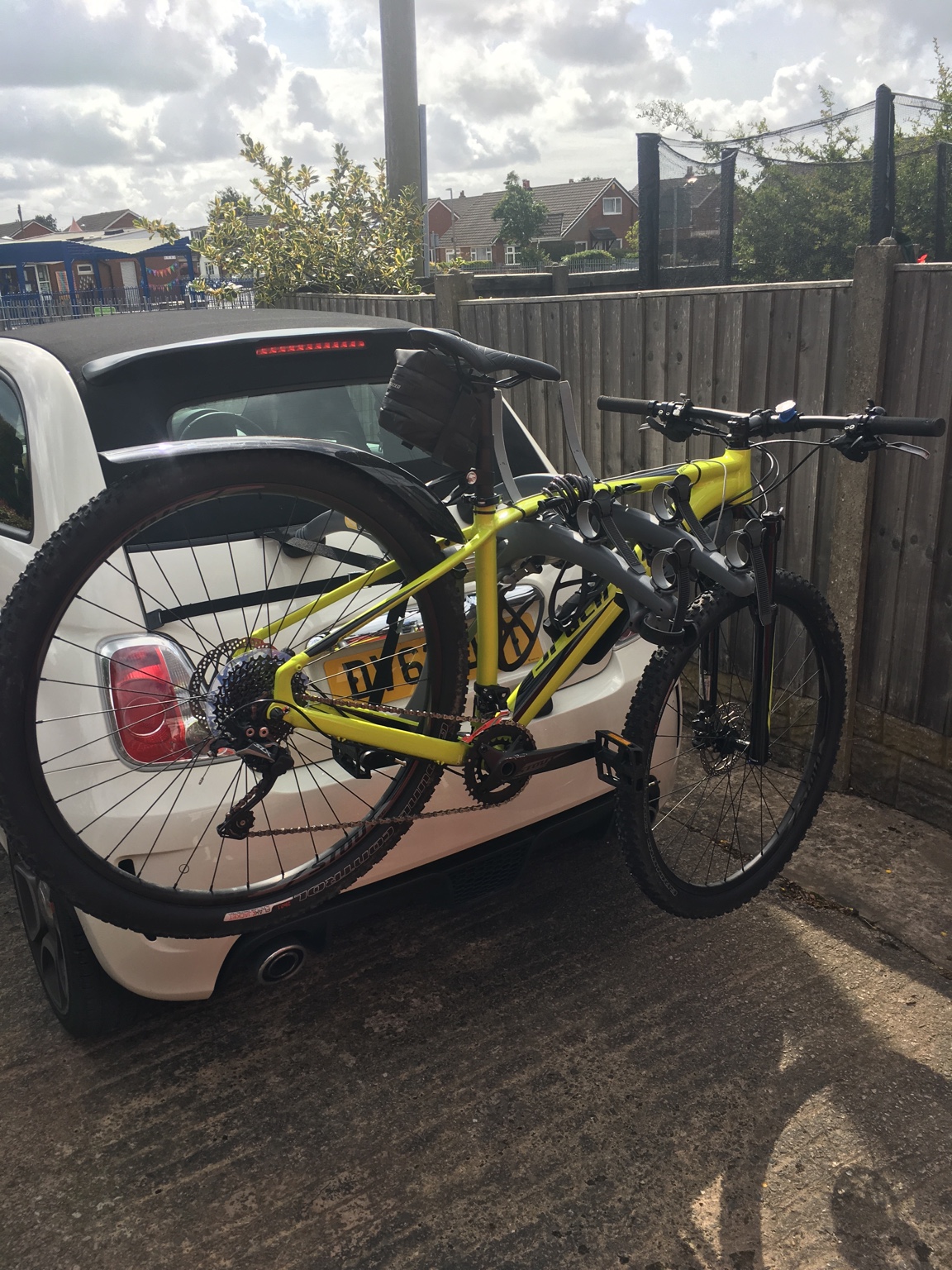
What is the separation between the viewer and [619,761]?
2531mm

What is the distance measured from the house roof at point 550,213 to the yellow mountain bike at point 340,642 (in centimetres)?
8509

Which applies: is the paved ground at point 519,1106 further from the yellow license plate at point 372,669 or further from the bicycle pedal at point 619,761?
the yellow license plate at point 372,669

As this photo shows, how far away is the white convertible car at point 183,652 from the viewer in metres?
2.38

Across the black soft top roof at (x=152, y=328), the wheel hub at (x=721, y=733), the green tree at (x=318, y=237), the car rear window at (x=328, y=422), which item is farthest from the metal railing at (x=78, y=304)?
the wheel hub at (x=721, y=733)

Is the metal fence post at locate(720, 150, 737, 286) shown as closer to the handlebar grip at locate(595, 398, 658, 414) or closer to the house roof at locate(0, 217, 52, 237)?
the handlebar grip at locate(595, 398, 658, 414)

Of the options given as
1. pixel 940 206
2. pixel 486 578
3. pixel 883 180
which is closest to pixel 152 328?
pixel 486 578

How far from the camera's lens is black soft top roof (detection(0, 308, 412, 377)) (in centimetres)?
267

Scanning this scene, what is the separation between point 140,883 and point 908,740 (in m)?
2.84

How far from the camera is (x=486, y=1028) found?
107 inches

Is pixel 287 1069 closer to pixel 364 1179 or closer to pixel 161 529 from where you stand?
pixel 364 1179

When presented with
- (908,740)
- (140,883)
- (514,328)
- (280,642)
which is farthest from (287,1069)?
(514,328)

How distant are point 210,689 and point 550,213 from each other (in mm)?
90525

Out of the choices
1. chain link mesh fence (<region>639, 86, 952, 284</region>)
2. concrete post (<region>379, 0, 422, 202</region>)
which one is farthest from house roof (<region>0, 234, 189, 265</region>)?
chain link mesh fence (<region>639, 86, 952, 284</region>)

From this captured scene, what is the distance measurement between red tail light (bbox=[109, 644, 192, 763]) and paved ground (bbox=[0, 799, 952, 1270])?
939 mm
